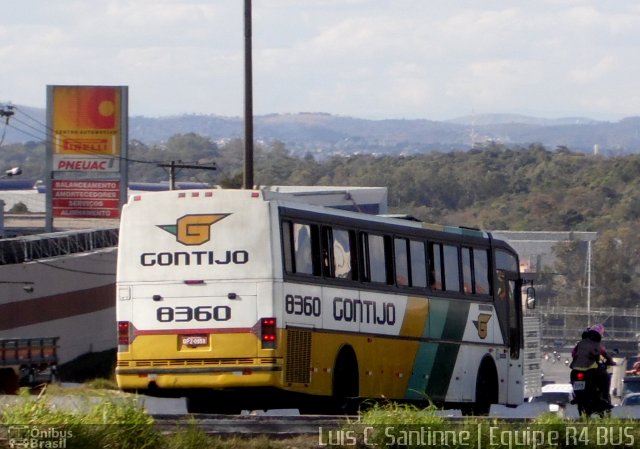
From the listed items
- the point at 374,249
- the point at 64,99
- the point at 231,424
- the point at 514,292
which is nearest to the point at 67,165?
the point at 64,99

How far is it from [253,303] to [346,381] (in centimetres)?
221

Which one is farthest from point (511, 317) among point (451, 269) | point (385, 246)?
point (385, 246)

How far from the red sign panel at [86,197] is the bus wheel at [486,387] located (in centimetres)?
2934

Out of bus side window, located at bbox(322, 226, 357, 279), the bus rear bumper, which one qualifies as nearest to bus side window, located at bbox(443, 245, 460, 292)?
bus side window, located at bbox(322, 226, 357, 279)

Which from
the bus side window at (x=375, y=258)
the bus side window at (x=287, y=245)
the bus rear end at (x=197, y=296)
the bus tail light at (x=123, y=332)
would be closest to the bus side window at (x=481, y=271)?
the bus side window at (x=375, y=258)

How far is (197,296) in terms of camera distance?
672 inches

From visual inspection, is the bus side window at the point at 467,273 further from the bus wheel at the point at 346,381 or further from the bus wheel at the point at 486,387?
the bus wheel at the point at 346,381

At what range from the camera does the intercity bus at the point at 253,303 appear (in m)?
16.8

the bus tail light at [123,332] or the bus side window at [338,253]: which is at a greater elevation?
the bus side window at [338,253]

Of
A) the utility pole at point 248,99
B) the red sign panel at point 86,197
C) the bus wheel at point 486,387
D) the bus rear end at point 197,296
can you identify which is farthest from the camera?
the red sign panel at point 86,197

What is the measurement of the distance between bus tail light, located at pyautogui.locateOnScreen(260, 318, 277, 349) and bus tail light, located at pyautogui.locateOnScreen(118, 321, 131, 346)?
6.06 ft

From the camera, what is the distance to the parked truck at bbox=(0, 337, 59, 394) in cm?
2978

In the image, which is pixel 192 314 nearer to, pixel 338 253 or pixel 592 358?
pixel 338 253

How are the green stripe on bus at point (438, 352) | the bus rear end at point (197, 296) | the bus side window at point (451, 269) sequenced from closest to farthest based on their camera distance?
the bus rear end at point (197, 296)
the green stripe on bus at point (438, 352)
the bus side window at point (451, 269)
